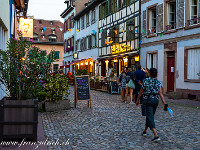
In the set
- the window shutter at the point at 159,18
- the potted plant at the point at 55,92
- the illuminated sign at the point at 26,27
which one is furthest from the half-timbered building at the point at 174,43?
the illuminated sign at the point at 26,27

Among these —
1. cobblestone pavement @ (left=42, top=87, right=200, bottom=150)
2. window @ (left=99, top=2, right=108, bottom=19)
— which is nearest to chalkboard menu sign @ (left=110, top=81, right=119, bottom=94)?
cobblestone pavement @ (left=42, top=87, right=200, bottom=150)

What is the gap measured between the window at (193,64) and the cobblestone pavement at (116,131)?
6652 millimetres

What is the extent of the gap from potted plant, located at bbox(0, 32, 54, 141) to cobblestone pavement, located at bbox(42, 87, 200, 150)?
27.6 inches

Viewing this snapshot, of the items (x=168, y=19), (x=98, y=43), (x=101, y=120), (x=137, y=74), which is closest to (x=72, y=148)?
(x=101, y=120)

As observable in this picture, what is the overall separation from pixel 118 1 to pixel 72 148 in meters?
21.6

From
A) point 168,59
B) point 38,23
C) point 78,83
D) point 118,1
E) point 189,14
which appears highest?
point 38,23

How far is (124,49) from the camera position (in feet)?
78.5

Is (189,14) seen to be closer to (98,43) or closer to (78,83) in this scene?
(78,83)

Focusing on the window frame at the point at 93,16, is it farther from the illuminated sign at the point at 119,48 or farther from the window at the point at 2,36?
the window at the point at 2,36

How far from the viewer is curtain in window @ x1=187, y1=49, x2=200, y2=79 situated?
51.7 ft

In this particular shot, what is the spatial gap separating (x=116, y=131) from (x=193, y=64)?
33.8ft

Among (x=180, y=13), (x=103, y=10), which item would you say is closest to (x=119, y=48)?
(x=103, y=10)

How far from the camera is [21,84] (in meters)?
6.45

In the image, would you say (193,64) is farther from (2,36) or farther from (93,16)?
(93,16)
